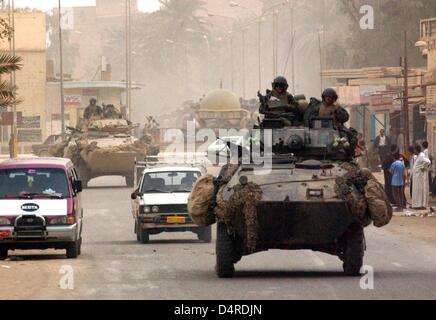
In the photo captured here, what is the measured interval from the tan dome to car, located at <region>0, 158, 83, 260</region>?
5402 cm

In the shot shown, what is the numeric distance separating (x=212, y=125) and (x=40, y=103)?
16.3 metres

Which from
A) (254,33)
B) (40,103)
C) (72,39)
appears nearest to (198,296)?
(40,103)

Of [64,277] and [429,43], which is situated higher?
[429,43]

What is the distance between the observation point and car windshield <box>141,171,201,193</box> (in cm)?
2711

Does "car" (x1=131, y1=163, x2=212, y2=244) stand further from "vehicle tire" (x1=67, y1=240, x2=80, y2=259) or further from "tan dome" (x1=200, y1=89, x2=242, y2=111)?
"tan dome" (x1=200, y1=89, x2=242, y2=111)

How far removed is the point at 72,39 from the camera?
637ft

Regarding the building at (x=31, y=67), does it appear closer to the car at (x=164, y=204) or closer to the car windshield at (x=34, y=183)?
the car at (x=164, y=204)

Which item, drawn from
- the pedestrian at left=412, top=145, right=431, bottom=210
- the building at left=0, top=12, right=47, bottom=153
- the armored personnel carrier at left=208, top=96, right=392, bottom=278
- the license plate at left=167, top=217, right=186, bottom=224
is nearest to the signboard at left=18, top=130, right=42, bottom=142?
the building at left=0, top=12, right=47, bottom=153

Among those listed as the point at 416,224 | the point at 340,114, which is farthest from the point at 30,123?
the point at 340,114

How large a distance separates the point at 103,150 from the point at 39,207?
2390cm

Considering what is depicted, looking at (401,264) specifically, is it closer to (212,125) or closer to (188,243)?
(188,243)

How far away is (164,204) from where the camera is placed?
26.0 m

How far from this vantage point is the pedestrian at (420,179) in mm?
33500

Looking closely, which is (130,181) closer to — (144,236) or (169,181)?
(169,181)
